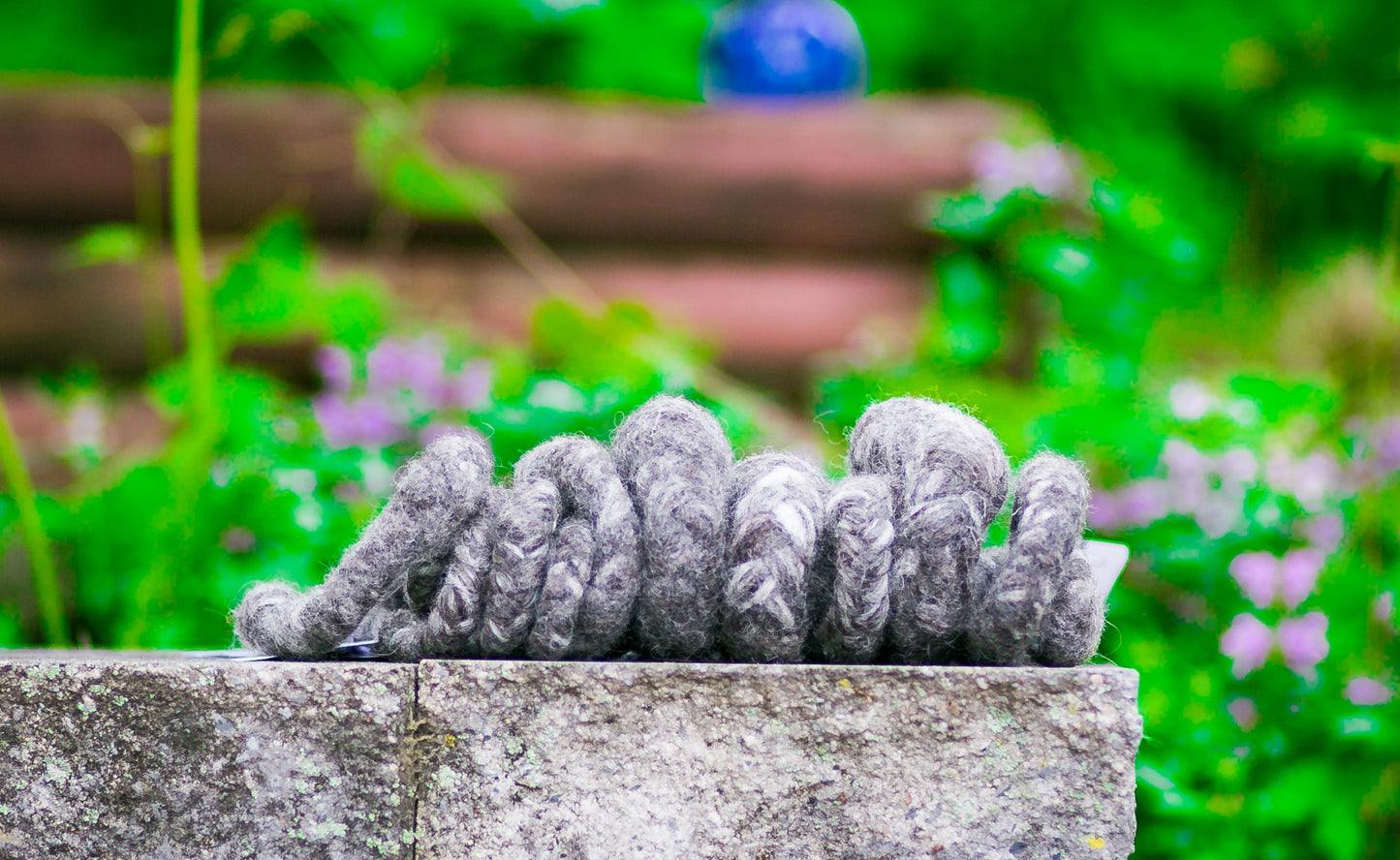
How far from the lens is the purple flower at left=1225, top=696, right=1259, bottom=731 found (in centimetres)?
184

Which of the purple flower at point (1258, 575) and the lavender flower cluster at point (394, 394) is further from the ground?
the lavender flower cluster at point (394, 394)

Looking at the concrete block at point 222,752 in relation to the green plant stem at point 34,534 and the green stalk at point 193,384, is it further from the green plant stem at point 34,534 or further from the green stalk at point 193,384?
the green stalk at point 193,384

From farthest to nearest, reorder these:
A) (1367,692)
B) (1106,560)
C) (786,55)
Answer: (786,55)
(1367,692)
(1106,560)

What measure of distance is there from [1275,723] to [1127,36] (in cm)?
551

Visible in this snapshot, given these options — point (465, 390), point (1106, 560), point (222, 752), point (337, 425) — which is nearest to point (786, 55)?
point (465, 390)

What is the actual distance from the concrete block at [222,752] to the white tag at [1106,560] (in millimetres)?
539

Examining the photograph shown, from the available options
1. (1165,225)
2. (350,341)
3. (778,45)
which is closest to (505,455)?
(350,341)

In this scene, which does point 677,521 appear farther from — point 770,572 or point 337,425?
point 337,425

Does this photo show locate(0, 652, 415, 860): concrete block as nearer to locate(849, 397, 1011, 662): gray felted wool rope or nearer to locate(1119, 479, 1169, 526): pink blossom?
locate(849, 397, 1011, 662): gray felted wool rope

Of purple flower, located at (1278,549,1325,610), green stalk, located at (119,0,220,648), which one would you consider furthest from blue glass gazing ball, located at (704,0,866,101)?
purple flower, located at (1278,549,1325,610)

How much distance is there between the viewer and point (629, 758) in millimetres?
858

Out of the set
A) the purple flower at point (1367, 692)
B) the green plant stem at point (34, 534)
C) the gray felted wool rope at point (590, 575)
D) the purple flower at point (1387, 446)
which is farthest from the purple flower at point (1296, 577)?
the green plant stem at point (34, 534)

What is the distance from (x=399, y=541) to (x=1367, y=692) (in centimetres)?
152

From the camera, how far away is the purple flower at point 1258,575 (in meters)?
2.00
